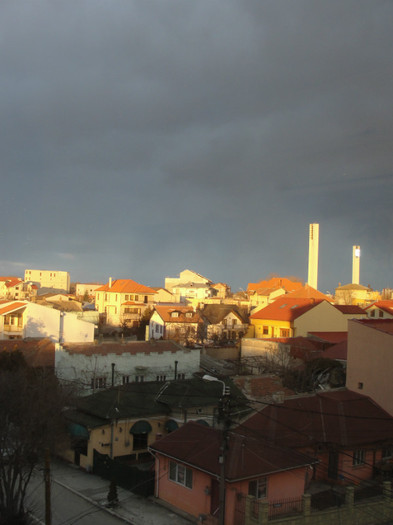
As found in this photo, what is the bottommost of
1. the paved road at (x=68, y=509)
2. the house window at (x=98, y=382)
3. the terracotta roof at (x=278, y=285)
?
the paved road at (x=68, y=509)

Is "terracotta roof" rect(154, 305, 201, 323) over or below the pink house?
over

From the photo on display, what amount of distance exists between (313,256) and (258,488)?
94.5 m

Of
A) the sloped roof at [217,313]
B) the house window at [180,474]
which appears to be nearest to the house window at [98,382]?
the house window at [180,474]

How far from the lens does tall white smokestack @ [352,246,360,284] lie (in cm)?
11382

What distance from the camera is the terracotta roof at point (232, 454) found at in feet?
56.5

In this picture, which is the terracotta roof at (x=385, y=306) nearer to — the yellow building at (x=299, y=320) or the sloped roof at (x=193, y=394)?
the yellow building at (x=299, y=320)

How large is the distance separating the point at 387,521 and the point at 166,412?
1109 centimetres

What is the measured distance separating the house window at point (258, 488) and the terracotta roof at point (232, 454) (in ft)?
1.68

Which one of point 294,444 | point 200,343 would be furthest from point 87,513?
point 200,343

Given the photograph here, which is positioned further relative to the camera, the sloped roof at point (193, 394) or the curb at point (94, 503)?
the sloped roof at point (193, 394)

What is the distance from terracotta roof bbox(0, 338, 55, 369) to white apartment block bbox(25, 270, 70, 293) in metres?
142

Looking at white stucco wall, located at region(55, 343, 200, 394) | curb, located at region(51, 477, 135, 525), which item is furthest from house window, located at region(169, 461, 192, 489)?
white stucco wall, located at region(55, 343, 200, 394)

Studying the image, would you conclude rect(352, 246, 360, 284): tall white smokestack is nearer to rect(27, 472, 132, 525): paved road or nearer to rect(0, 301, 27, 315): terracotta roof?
rect(0, 301, 27, 315): terracotta roof

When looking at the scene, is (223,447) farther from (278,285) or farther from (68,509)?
(278,285)
